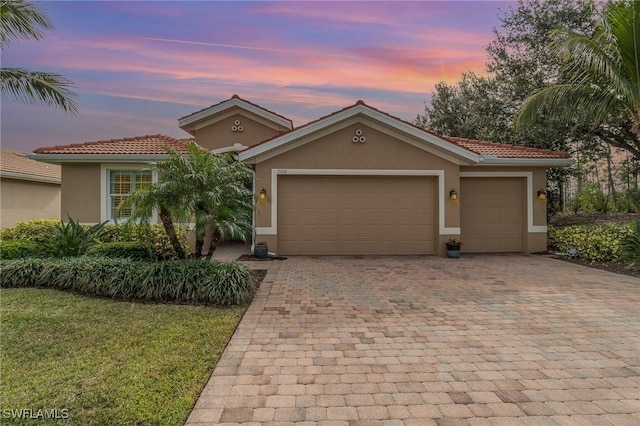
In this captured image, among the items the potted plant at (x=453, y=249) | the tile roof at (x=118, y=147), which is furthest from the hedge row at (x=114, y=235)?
the potted plant at (x=453, y=249)

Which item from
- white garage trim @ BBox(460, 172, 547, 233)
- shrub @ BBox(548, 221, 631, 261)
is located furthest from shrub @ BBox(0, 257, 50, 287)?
shrub @ BBox(548, 221, 631, 261)

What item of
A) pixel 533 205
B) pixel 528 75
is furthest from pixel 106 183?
pixel 528 75

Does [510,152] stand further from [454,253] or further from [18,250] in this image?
[18,250]

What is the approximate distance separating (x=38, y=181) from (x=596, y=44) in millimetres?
23786

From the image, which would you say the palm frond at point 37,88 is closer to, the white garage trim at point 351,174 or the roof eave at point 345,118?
the roof eave at point 345,118

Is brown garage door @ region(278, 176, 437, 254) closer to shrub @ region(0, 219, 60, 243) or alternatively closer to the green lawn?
the green lawn

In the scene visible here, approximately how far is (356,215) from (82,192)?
378 inches

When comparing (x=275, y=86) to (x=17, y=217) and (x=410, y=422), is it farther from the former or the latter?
(x=410, y=422)

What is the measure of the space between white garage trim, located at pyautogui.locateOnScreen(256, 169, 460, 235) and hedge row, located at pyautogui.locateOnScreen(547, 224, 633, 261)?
12.7ft

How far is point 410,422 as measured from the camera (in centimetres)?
274

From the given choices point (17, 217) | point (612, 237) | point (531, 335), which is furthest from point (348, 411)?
point (17, 217)

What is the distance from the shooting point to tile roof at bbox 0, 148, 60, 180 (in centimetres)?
1578

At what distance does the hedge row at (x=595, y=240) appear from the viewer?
9891 mm

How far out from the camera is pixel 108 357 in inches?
152
